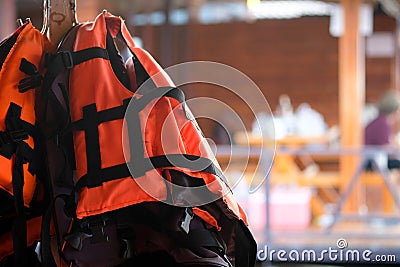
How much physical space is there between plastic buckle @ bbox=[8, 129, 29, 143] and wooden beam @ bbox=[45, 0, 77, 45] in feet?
0.47

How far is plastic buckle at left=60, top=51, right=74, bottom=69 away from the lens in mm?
777

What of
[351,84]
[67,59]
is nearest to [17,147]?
[67,59]

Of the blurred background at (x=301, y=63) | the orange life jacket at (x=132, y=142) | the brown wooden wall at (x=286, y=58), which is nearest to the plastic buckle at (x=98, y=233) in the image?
the orange life jacket at (x=132, y=142)

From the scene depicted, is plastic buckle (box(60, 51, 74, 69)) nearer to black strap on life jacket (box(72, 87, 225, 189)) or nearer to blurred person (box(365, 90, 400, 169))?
black strap on life jacket (box(72, 87, 225, 189))

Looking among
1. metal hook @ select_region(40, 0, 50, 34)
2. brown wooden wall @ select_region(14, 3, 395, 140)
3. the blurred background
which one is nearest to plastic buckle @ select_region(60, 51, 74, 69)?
metal hook @ select_region(40, 0, 50, 34)

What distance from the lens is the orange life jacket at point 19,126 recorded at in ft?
2.56

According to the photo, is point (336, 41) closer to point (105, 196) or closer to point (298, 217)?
point (298, 217)

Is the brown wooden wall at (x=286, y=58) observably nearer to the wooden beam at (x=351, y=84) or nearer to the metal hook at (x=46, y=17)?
the wooden beam at (x=351, y=84)

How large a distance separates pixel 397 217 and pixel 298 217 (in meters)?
0.67

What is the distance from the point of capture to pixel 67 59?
30.6 inches

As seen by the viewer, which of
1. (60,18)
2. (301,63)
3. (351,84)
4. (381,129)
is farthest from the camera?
(301,63)

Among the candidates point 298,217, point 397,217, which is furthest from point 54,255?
point 298,217

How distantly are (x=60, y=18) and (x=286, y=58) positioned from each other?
594cm

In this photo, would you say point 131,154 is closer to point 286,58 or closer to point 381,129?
point 381,129
